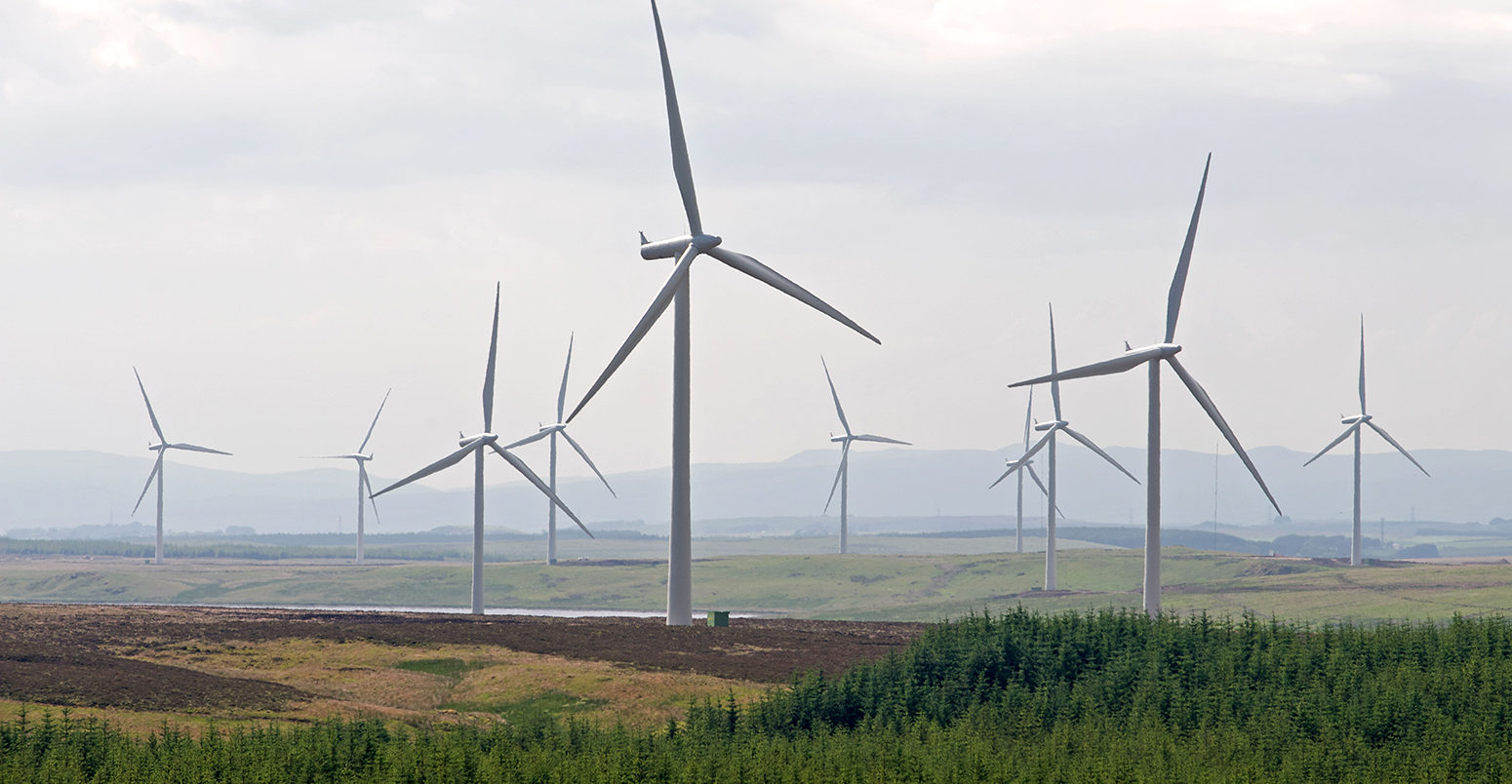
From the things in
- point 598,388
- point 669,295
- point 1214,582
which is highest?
point 669,295

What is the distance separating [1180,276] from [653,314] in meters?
34.0

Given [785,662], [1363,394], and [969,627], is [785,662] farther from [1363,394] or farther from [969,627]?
[1363,394]

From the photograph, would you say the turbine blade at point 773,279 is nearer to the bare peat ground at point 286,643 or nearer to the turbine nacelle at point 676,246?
the turbine nacelle at point 676,246

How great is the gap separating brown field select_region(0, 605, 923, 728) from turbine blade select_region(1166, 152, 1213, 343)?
25.3m

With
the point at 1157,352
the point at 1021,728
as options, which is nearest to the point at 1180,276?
the point at 1157,352

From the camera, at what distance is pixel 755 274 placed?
90812 mm

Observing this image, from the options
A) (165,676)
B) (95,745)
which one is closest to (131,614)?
(165,676)

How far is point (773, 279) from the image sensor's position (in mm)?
89750

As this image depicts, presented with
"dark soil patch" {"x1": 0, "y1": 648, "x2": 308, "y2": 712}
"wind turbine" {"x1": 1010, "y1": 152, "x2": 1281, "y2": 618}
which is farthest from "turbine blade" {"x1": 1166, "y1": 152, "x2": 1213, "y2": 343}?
"dark soil patch" {"x1": 0, "y1": 648, "x2": 308, "y2": 712}

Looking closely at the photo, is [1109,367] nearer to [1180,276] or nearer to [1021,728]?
[1180,276]

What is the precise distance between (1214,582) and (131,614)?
124 meters

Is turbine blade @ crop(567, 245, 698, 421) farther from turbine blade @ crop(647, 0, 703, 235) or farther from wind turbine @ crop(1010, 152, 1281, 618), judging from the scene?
wind turbine @ crop(1010, 152, 1281, 618)

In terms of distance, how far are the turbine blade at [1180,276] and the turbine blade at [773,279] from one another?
22.7 metres

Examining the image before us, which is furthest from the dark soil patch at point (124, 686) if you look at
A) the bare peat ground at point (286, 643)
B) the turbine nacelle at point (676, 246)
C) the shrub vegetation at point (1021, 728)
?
the turbine nacelle at point (676, 246)
